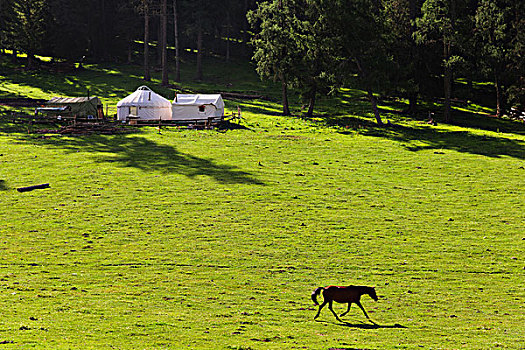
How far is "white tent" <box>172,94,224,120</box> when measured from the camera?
6812cm

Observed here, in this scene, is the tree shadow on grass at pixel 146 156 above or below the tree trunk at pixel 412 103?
below

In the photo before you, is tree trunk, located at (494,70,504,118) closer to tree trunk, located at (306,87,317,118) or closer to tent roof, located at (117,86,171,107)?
tree trunk, located at (306,87,317,118)

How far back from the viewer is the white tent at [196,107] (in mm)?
68125

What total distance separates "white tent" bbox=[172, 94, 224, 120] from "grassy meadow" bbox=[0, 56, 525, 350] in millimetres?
10178

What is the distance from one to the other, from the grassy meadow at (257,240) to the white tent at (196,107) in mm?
10178

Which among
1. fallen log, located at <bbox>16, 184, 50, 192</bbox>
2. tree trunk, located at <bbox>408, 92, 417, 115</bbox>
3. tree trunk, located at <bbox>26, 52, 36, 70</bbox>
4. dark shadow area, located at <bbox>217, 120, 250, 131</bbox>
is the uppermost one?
tree trunk, located at <bbox>26, 52, 36, 70</bbox>

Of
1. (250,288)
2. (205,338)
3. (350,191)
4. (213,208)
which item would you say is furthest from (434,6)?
(205,338)

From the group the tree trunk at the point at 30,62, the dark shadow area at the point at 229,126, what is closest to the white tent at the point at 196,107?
the dark shadow area at the point at 229,126

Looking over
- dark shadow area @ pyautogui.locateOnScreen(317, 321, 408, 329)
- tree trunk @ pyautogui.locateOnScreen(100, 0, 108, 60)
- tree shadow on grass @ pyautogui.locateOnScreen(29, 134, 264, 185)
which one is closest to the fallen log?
tree shadow on grass @ pyautogui.locateOnScreen(29, 134, 264, 185)

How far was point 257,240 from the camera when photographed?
27734mm

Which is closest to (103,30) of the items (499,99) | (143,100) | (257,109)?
(257,109)

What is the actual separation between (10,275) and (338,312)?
40.4 ft

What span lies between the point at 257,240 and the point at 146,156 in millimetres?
22919

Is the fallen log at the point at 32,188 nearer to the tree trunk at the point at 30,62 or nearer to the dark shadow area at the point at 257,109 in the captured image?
the dark shadow area at the point at 257,109
